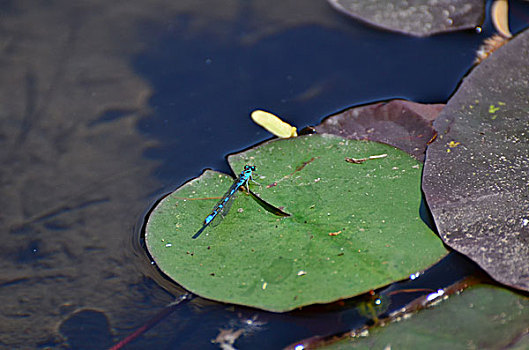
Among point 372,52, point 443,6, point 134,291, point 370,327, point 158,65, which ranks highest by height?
point 443,6

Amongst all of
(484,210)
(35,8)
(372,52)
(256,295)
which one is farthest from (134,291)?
(35,8)

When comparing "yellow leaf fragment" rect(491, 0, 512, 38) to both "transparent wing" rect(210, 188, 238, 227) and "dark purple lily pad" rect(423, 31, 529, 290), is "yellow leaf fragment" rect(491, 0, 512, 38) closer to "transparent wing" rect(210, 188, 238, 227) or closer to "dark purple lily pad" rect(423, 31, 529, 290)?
"dark purple lily pad" rect(423, 31, 529, 290)

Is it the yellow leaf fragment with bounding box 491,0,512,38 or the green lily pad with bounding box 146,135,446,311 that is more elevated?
the yellow leaf fragment with bounding box 491,0,512,38

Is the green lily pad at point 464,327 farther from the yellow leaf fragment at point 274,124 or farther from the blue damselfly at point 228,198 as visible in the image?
the yellow leaf fragment at point 274,124

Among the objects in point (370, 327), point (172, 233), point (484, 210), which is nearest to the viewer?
point (370, 327)

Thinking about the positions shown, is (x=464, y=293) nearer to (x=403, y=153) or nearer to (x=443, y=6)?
(x=403, y=153)

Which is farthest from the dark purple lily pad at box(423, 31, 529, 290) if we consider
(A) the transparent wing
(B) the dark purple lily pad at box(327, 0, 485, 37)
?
(A) the transparent wing

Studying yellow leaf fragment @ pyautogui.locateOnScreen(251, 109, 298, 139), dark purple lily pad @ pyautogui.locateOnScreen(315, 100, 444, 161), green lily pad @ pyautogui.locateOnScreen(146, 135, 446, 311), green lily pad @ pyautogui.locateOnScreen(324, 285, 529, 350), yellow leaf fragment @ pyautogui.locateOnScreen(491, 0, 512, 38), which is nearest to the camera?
green lily pad @ pyautogui.locateOnScreen(324, 285, 529, 350)

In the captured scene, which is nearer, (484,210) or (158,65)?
(484,210)
